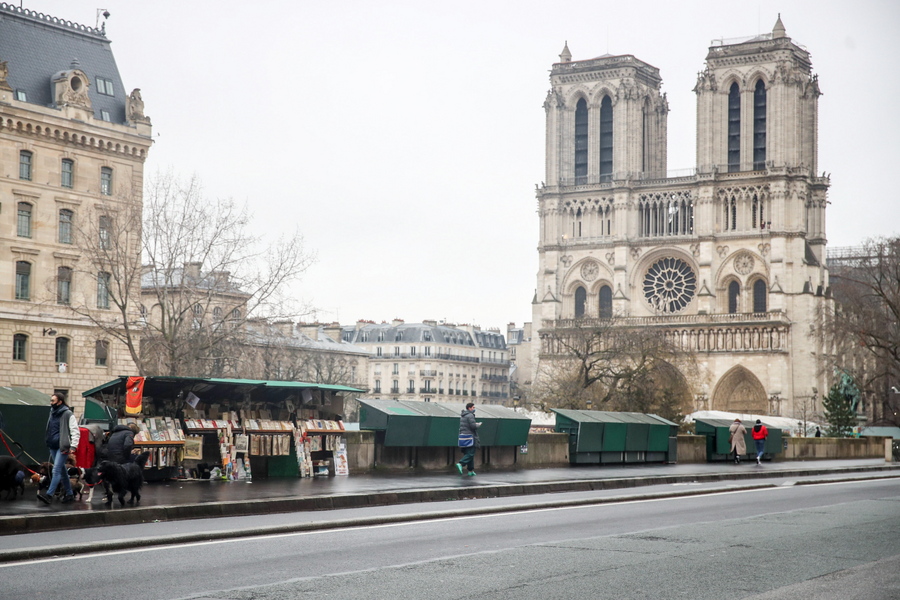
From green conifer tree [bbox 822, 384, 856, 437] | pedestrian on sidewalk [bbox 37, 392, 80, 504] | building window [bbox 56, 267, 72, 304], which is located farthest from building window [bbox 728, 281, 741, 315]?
pedestrian on sidewalk [bbox 37, 392, 80, 504]

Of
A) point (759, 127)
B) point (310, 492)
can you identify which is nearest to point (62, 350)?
point (310, 492)

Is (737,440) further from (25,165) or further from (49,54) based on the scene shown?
(49,54)

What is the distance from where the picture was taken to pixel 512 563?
39.2 feet

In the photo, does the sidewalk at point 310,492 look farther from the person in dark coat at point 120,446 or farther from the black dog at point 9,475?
the person in dark coat at point 120,446

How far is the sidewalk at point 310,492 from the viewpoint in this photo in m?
15.1

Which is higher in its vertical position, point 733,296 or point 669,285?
point 669,285

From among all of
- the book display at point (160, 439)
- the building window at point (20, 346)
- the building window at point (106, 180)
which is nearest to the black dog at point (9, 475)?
the book display at point (160, 439)

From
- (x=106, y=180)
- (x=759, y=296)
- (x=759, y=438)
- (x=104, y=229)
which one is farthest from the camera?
(x=759, y=296)

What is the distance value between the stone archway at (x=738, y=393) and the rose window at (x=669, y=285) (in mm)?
7212

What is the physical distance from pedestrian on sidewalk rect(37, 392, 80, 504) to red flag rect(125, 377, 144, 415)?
2.98m

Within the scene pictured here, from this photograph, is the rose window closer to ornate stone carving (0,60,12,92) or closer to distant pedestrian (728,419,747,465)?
ornate stone carving (0,60,12,92)

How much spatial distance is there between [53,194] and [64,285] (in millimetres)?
3990

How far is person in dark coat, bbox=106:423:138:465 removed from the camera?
17641mm

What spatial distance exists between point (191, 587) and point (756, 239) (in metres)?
86.7
